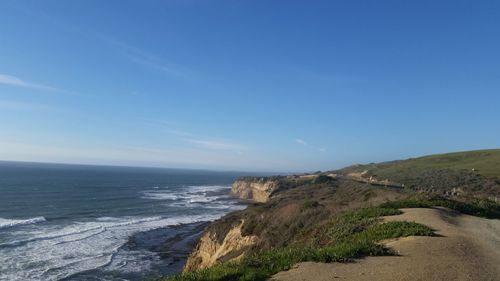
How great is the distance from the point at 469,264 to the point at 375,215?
24.5 feet

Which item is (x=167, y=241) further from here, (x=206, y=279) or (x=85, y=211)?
(x=206, y=279)

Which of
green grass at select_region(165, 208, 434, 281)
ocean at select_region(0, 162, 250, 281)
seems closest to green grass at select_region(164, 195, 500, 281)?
green grass at select_region(165, 208, 434, 281)

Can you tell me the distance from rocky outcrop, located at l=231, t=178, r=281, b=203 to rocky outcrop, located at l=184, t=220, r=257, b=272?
4822 cm

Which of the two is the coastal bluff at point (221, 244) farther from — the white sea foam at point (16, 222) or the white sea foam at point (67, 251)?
the white sea foam at point (16, 222)

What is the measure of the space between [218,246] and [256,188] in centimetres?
6887

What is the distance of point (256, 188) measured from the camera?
10012 cm

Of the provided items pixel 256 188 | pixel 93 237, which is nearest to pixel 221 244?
pixel 93 237

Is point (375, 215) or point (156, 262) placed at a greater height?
point (375, 215)

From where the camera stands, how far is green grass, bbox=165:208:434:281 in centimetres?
1026

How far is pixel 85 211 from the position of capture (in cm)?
6153

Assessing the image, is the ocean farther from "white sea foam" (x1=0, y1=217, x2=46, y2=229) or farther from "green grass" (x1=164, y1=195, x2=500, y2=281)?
"green grass" (x1=164, y1=195, x2=500, y2=281)

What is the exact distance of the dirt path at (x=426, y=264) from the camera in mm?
9414

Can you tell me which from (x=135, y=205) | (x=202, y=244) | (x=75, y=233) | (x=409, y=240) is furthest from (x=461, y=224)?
(x=135, y=205)

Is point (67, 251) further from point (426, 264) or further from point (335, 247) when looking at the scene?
point (426, 264)
